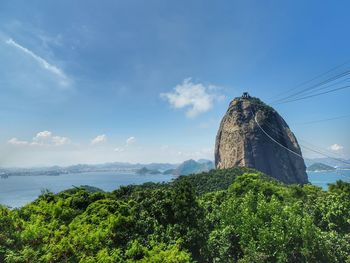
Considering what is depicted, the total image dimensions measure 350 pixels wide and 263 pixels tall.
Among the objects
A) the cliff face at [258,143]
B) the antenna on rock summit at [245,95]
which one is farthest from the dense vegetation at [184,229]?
the antenna on rock summit at [245,95]

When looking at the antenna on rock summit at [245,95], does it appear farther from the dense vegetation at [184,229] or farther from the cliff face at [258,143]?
the dense vegetation at [184,229]

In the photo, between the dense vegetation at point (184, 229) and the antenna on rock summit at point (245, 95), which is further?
the antenna on rock summit at point (245, 95)

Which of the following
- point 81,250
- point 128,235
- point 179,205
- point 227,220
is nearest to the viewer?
point 81,250

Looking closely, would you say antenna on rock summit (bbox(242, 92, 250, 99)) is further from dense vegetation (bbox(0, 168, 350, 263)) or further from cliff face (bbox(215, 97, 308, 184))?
dense vegetation (bbox(0, 168, 350, 263))

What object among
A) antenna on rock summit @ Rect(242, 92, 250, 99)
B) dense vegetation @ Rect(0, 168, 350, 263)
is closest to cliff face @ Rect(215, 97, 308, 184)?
antenna on rock summit @ Rect(242, 92, 250, 99)

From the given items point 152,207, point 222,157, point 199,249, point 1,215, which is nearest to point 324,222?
point 199,249

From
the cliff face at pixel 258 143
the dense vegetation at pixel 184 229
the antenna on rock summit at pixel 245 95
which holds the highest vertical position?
the antenna on rock summit at pixel 245 95

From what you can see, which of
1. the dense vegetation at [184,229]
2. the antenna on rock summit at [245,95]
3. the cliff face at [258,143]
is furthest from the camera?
the antenna on rock summit at [245,95]

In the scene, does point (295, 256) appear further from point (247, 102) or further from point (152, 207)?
point (247, 102)

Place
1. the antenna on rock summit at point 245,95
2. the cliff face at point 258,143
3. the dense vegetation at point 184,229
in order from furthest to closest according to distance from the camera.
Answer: the antenna on rock summit at point 245,95 → the cliff face at point 258,143 → the dense vegetation at point 184,229
